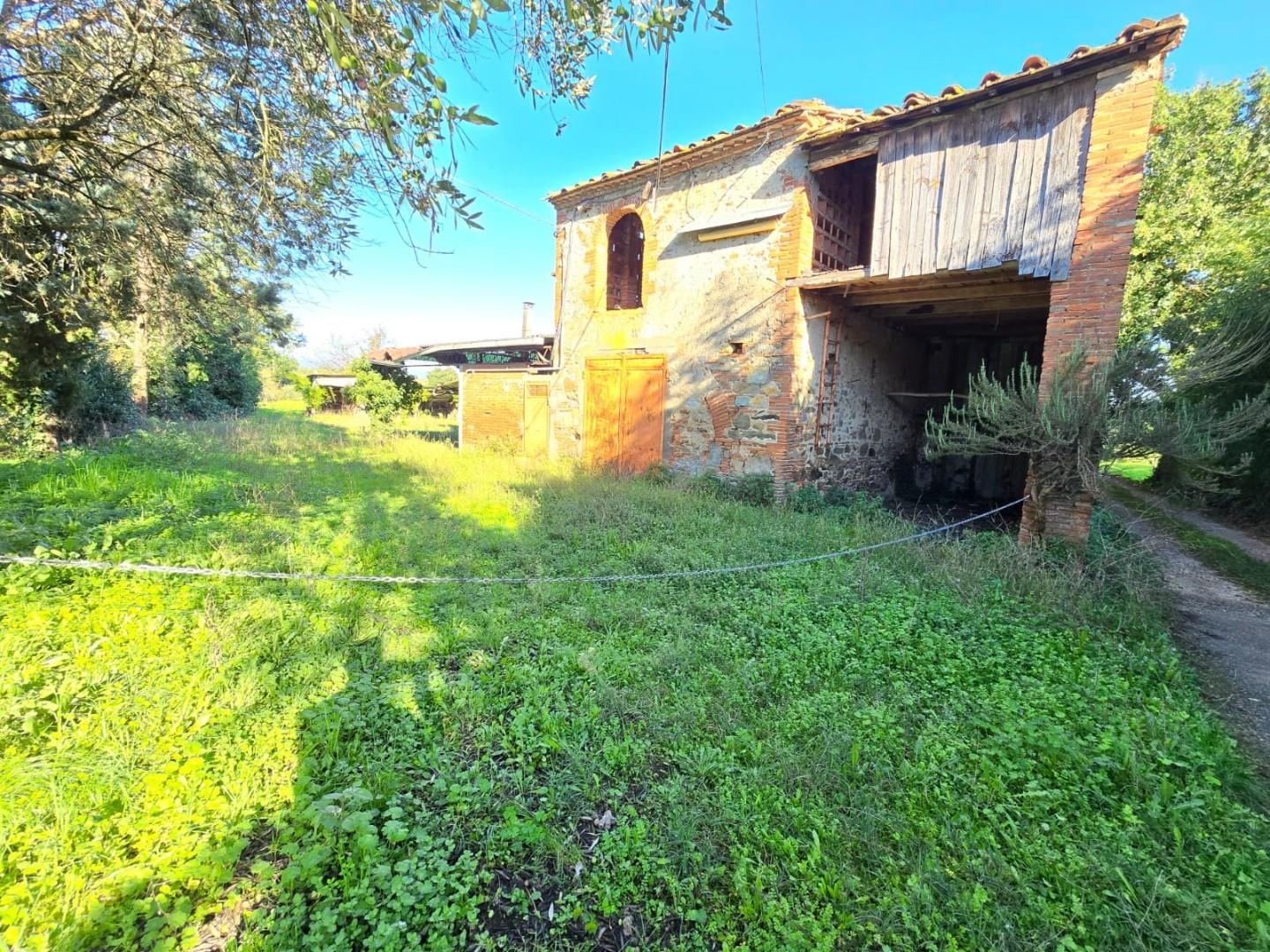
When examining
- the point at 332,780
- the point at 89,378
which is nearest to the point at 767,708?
the point at 332,780

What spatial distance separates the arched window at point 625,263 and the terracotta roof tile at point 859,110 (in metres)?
1.12

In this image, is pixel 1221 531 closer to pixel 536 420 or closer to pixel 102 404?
pixel 536 420

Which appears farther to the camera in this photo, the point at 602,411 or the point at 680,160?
the point at 602,411

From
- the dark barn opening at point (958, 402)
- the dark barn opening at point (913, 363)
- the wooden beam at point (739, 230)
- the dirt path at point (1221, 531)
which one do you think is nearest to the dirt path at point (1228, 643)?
the dirt path at point (1221, 531)

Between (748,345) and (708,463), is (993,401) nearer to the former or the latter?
(748,345)

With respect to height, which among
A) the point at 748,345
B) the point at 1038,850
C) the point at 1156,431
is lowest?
the point at 1038,850

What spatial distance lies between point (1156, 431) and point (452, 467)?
1013 cm

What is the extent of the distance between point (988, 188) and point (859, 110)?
2.51 metres

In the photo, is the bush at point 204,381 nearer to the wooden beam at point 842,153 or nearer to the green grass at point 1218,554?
the wooden beam at point 842,153

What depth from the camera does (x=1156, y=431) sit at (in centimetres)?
485

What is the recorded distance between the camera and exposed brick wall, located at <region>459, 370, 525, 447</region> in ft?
40.5

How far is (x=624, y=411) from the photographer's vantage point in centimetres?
1011

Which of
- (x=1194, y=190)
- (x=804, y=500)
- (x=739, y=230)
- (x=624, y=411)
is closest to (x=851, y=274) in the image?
(x=739, y=230)

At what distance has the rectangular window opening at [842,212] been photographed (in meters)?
8.04
